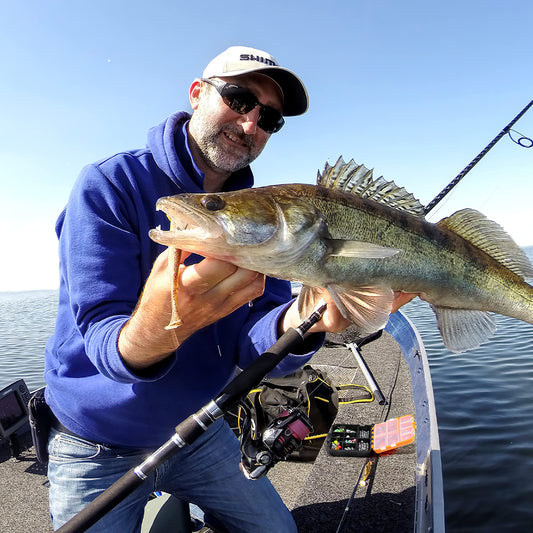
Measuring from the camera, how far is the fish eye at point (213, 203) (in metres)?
2.06

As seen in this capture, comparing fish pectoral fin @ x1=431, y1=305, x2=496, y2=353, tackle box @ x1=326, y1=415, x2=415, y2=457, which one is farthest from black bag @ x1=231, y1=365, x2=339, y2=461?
fish pectoral fin @ x1=431, y1=305, x2=496, y2=353

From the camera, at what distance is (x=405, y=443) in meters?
4.41

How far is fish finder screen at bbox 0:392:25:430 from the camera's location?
583 cm

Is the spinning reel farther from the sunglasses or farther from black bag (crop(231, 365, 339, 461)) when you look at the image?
the sunglasses

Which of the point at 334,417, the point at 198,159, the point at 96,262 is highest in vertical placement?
the point at 198,159

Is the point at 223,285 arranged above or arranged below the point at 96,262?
above

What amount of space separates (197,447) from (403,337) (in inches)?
257

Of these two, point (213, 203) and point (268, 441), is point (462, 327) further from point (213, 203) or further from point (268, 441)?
point (213, 203)

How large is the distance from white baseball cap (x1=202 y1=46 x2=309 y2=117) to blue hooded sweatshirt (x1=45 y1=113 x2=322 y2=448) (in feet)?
2.02

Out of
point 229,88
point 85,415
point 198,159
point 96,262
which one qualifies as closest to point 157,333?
point 96,262

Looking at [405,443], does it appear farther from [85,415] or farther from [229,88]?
[229,88]

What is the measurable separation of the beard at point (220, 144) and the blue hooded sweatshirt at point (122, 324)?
0.52ft

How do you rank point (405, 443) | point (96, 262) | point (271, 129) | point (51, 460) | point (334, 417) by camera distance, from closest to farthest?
point (96, 262), point (51, 460), point (271, 129), point (405, 443), point (334, 417)

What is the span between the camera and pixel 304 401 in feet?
17.1
